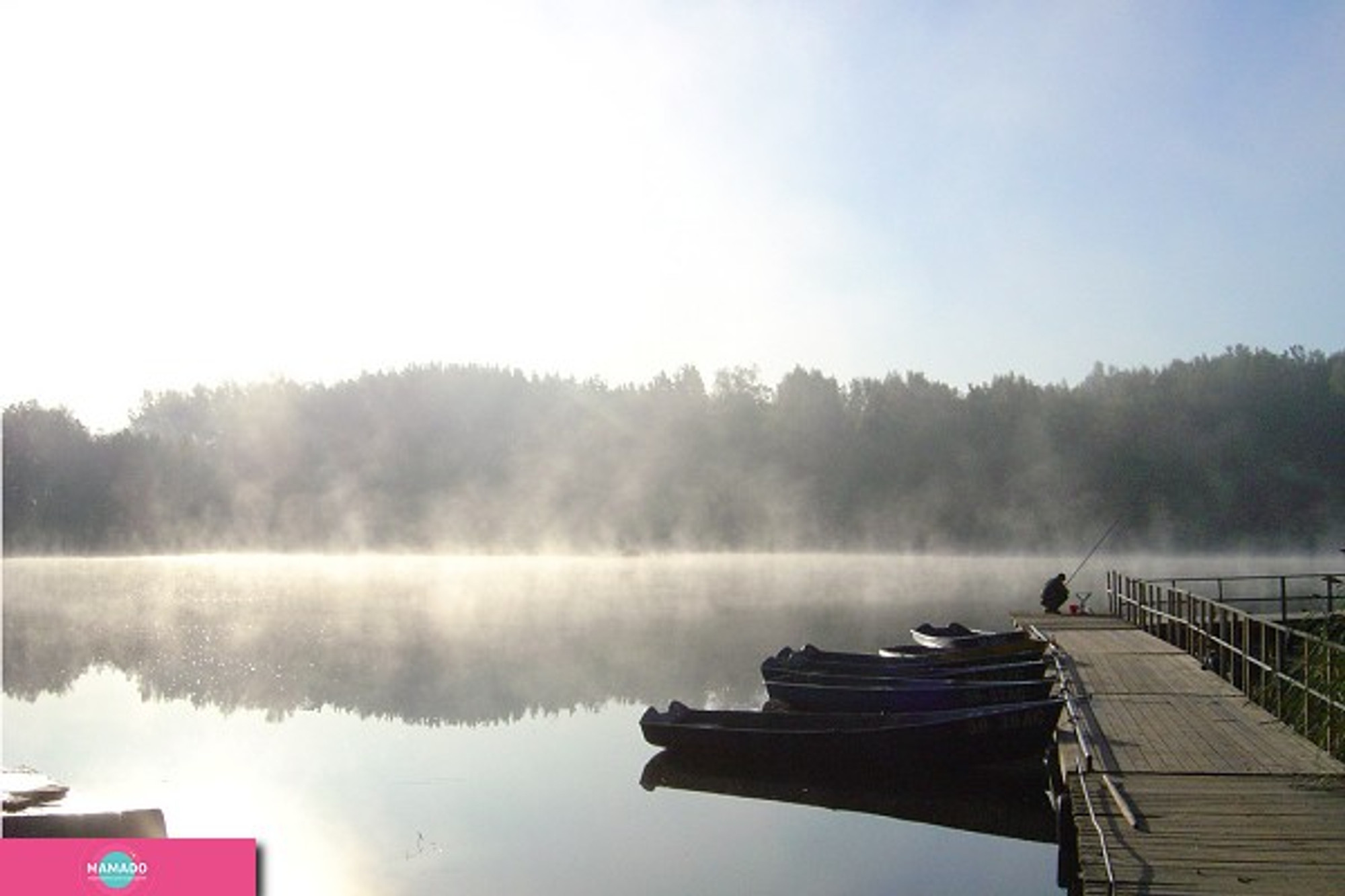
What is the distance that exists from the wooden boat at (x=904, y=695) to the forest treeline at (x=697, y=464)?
62.4 meters

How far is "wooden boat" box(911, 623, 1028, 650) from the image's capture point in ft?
77.2

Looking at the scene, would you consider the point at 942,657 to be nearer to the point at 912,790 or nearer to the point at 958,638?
the point at 958,638

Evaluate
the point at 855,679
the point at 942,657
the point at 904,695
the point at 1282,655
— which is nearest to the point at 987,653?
the point at 942,657

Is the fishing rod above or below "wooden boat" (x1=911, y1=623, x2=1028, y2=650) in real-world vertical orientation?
above

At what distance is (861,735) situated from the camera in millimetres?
16562

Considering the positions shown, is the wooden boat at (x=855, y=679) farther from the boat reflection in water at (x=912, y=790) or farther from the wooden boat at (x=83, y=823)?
the wooden boat at (x=83, y=823)

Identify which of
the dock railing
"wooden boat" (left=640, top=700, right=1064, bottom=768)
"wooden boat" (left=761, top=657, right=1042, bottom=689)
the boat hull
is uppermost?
the dock railing

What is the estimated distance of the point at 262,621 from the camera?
40.7 metres

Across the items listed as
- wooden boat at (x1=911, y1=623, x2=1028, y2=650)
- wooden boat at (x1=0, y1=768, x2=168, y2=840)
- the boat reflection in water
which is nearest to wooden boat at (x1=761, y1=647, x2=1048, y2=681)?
wooden boat at (x1=911, y1=623, x2=1028, y2=650)

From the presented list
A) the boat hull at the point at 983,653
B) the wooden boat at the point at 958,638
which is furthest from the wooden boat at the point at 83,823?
the wooden boat at the point at 958,638

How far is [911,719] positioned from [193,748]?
11418 mm

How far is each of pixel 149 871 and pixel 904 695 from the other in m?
13.8

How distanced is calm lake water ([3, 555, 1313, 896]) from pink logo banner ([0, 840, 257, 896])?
4.64 meters

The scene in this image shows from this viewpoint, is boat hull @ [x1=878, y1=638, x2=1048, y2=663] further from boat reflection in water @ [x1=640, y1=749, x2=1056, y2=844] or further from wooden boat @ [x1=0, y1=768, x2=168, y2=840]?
wooden boat @ [x1=0, y1=768, x2=168, y2=840]
